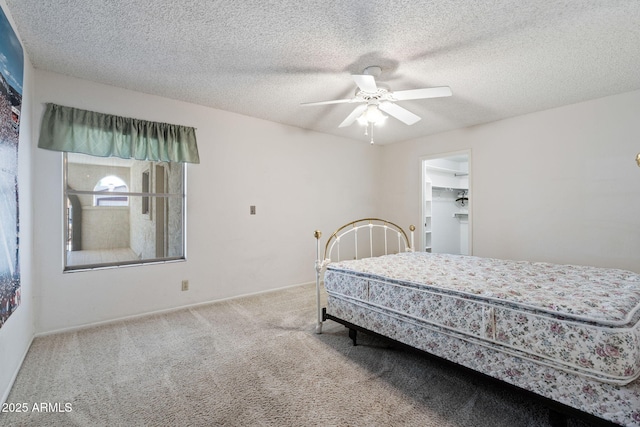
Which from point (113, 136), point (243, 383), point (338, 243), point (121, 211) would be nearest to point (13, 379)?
point (243, 383)

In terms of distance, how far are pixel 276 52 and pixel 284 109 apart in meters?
1.37

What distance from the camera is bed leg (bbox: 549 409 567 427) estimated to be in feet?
4.83

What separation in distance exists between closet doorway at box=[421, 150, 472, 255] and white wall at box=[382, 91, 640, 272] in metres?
1.17

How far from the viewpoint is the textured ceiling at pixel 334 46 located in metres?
1.89

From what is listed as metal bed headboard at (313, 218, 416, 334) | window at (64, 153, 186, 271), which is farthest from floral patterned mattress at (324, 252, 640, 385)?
window at (64, 153, 186, 271)

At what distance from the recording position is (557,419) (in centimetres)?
148

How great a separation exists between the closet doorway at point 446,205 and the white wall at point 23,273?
5267mm

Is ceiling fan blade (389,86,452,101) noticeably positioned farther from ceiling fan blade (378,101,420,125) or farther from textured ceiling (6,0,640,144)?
textured ceiling (6,0,640,144)

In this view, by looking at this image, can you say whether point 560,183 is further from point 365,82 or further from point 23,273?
point 23,273

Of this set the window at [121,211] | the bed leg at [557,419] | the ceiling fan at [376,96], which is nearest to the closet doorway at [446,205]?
the ceiling fan at [376,96]

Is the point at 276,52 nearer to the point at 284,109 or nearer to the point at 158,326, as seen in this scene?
the point at 284,109

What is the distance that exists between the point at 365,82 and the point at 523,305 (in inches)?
72.6

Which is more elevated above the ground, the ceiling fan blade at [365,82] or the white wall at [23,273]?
the ceiling fan blade at [365,82]

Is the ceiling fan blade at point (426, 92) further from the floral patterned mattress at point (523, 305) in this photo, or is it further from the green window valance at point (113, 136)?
the green window valance at point (113, 136)
